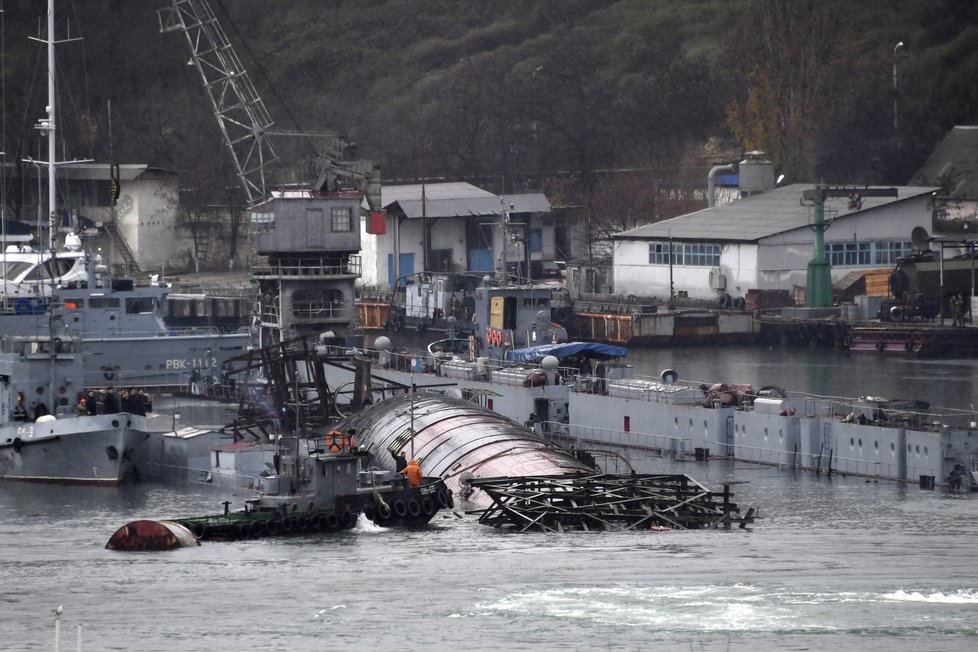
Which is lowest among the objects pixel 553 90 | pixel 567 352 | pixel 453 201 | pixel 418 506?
pixel 418 506

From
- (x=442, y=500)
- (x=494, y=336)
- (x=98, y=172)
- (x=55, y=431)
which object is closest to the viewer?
(x=442, y=500)

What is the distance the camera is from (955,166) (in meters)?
119

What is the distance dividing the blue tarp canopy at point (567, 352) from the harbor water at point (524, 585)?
1770 centimetres

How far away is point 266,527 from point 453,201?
64986mm

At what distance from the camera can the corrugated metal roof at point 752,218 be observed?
101938 millimetres

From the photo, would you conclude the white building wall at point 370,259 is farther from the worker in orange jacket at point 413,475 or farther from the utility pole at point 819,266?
the worker in orange jacket at point 413,475

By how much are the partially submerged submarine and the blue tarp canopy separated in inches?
460

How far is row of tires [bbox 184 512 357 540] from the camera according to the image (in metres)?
49.1

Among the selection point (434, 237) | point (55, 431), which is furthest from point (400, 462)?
point (434, 237)

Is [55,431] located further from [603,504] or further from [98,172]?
[98,172]

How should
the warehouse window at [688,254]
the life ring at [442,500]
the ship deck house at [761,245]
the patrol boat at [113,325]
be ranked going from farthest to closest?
the warehouse window at [688,254]
the ship deck house at [761,245]
the patrol boat at [113,325]
the life ring at [442,500]

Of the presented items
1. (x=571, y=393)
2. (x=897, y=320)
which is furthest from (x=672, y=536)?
(x=897, y=320)

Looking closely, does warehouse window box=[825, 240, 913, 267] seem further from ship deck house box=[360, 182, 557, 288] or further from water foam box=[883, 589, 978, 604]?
water foam box=[883, 589, 978, 604]

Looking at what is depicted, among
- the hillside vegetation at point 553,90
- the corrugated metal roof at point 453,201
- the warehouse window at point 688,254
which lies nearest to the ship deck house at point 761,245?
the warehouse window at point 688,254
